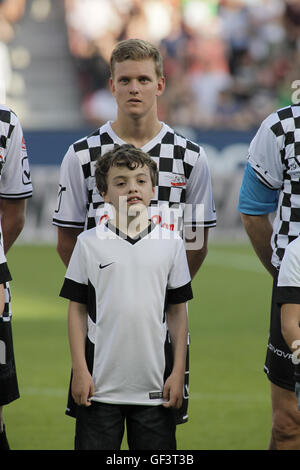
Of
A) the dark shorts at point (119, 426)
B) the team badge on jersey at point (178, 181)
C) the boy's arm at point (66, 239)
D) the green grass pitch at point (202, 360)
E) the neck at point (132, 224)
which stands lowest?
the green grass pitch at point (202, 360)

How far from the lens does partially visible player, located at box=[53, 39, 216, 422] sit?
3.54 metres

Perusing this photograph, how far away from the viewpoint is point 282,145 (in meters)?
3.67

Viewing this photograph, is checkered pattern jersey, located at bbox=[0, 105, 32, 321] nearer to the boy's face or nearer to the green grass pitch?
the boy's face

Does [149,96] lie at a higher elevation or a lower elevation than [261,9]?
lower

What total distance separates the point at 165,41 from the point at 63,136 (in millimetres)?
4524

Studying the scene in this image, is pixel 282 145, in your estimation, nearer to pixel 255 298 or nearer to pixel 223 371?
pixel 223 371

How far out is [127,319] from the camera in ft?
10.2

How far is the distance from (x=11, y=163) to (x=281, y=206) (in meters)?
1.18

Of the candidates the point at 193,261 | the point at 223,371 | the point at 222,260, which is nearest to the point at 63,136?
the point at 222,260

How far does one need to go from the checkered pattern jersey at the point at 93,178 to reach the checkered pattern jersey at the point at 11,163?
0.75ft

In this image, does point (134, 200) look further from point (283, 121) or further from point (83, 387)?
point (283, 121)

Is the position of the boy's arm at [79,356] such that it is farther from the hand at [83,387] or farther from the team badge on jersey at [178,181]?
the team badge on jersey at [178,181]

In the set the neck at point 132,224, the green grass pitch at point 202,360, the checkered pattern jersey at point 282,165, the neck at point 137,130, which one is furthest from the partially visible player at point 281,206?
the green grass pitch at point 202,360

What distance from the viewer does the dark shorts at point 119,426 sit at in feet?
10.2
